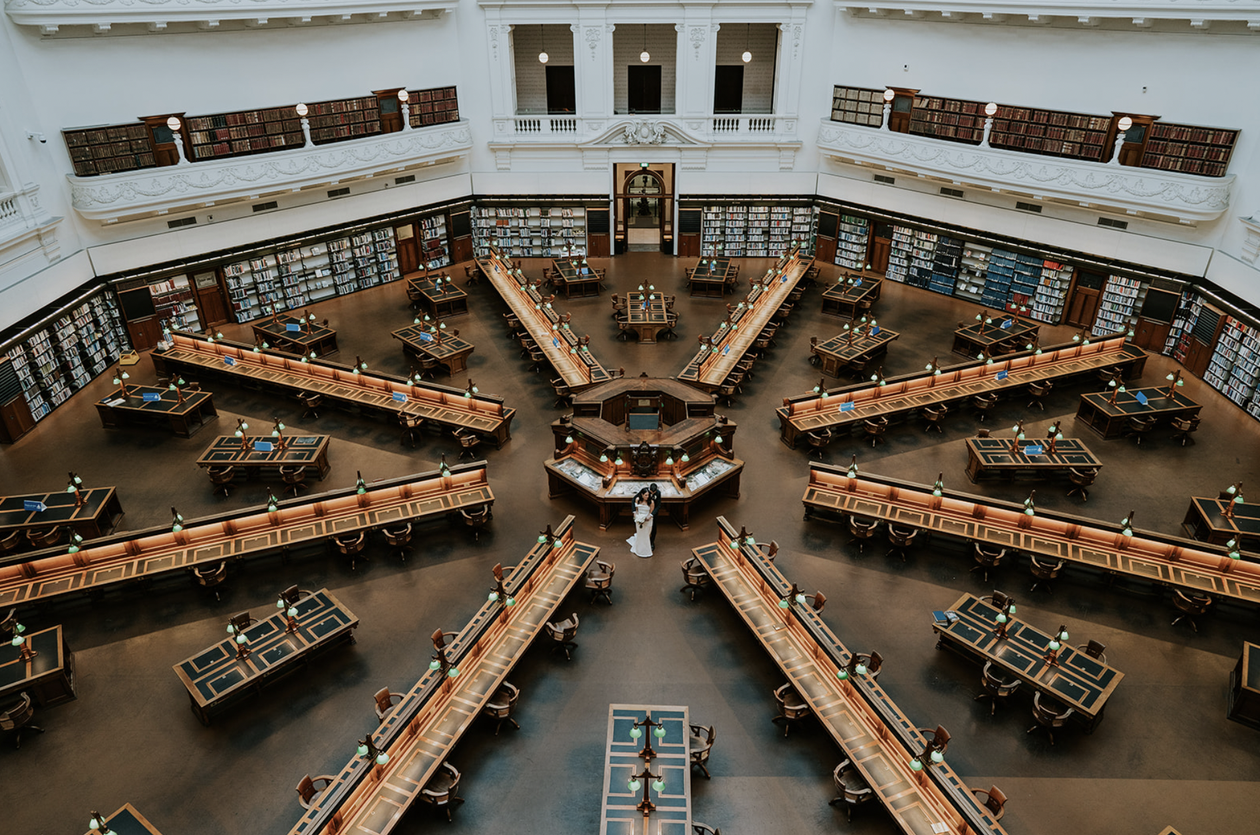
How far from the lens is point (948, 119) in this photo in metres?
20.4

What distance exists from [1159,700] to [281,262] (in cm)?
2174

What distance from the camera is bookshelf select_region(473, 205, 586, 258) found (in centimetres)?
2433

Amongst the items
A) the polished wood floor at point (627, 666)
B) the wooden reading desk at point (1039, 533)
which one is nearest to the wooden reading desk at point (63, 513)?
the polished wood floor at point (627, 666)

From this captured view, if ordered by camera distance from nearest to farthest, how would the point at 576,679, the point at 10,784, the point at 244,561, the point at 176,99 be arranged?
1. the point at 10,784
2. the point at 576,679
3. the point at 244,561
4. the point at 176,99

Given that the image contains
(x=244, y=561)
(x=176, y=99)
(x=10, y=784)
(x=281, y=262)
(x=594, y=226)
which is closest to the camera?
(x=10, y=784)

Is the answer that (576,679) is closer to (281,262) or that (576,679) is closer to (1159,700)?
(1159,700)

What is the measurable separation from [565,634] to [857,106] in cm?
1841

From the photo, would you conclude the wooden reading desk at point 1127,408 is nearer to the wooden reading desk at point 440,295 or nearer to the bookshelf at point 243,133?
the wooden reading desk at point 440,295

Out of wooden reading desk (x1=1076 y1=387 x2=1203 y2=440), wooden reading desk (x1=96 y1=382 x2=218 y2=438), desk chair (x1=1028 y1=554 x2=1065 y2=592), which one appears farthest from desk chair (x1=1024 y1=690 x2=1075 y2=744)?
wooden reading desk (x1=96 y1=382 x2=218 y2=438)

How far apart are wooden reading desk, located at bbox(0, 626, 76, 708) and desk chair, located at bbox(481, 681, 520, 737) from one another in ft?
18.7

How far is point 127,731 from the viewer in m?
9.83

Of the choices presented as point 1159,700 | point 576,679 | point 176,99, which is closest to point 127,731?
point 576,679

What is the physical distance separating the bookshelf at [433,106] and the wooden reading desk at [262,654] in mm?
15827

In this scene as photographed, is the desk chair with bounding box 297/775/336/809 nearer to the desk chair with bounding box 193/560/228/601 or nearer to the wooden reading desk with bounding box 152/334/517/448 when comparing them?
the desk chair with bounding box 193/560/228/601
